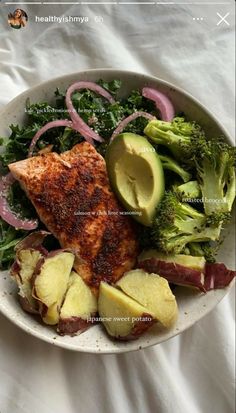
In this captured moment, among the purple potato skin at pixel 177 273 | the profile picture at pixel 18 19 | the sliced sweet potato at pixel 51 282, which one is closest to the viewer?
the sliced sweet potato at pixel 51 282

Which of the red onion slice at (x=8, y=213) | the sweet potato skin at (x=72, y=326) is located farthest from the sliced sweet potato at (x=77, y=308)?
the red onion slice at (x=8, y=213)

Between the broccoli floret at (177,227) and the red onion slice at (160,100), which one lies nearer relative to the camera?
the broccoli floret at (177,227)

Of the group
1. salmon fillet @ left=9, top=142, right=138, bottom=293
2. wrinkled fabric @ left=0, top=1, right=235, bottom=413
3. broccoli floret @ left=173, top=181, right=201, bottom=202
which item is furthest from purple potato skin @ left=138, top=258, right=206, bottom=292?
wrinkled fabric @ left=0, top=1, right=235, bottom=413

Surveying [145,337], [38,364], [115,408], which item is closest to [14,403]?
[38,364]

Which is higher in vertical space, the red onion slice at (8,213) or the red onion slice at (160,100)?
the red onion slice at (160,100)

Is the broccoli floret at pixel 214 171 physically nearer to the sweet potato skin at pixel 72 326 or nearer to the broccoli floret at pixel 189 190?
the broccoli floret at pixel 189 190

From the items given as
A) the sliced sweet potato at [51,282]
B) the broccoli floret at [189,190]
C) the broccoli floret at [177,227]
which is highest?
the broccoli floret at [189,190]

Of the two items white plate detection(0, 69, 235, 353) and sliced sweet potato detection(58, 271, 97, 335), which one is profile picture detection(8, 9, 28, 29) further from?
sliced sweet potato detection(58, 271, 97, 335)
